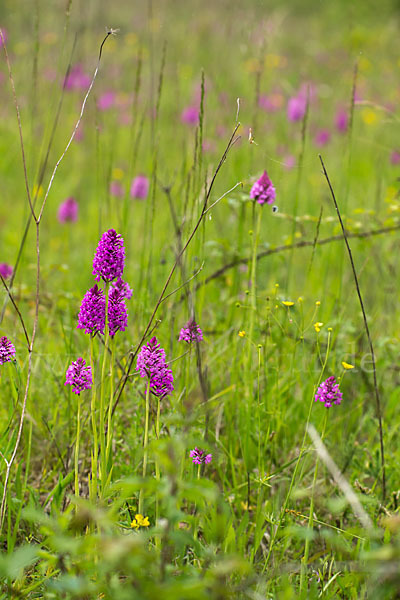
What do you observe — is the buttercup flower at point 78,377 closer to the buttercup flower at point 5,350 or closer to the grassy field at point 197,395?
the grassy field at point 197,395

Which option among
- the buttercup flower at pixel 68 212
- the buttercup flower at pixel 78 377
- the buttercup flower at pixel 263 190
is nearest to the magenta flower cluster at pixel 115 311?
the buttercup flower at pixel 78 377

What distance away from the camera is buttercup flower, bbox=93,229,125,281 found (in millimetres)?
1155

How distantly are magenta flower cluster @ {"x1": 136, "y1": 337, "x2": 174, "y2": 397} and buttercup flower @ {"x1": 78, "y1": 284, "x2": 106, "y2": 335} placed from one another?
4.2 inches

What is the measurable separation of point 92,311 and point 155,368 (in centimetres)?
17

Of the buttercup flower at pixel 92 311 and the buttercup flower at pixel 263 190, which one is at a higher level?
the buttercup flower at pixel 263 190

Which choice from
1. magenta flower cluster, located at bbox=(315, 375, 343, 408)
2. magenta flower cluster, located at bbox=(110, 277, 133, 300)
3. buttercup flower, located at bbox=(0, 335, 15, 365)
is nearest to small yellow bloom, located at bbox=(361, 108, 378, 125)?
magenta flower cluster, located at bbox=(315, 375, 343, 408)

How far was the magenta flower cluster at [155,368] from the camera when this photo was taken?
1.22 metres

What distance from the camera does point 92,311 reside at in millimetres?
1196

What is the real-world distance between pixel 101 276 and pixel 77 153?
417 centimetres

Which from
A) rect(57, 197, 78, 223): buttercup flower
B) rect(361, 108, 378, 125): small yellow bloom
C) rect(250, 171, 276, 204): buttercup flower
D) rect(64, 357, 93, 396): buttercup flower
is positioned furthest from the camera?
rect(361, 108, 378, 125): small yellow bloom

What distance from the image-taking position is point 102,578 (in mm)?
912

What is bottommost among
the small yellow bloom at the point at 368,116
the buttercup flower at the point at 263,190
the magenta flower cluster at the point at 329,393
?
the magenta flower cluster at the point at 329,393

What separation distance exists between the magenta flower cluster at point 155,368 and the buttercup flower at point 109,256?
17 centimetres

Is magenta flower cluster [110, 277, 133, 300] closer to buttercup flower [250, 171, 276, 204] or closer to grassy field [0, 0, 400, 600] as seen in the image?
grassy field [0, 0, 400, 600]
